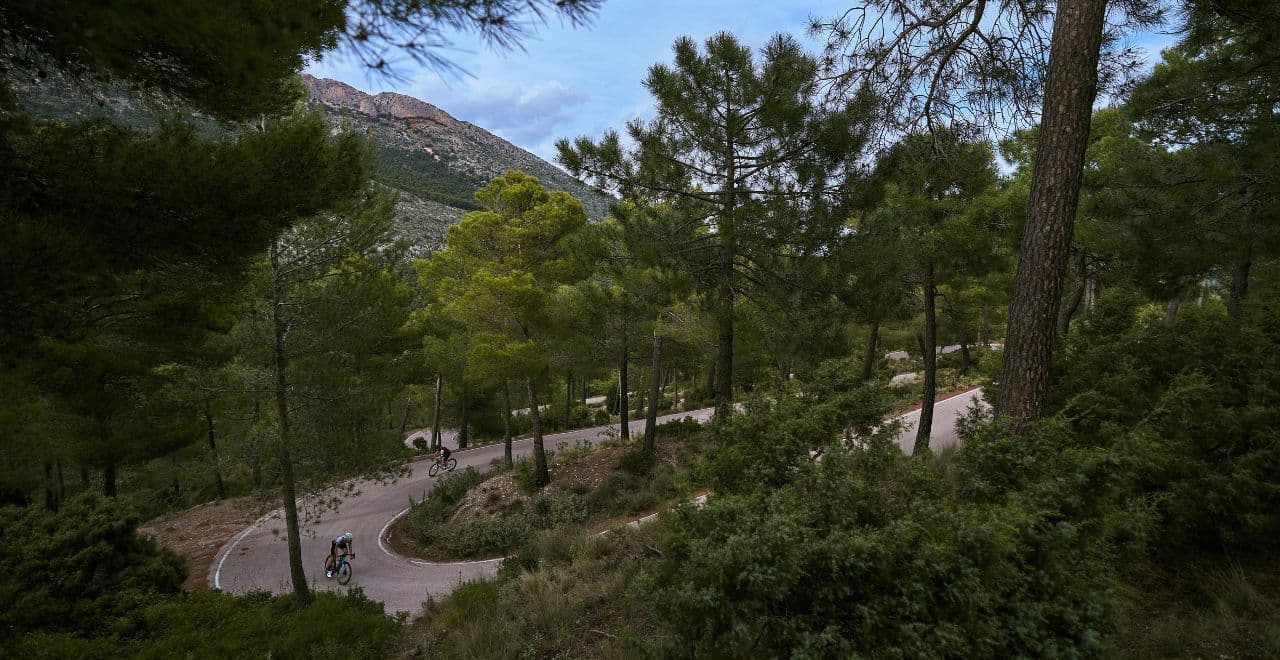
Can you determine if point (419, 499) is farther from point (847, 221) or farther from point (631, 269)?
point (847, 221)

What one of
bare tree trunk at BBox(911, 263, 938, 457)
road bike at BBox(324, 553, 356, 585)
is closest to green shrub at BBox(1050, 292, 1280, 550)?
bare tree trunk at BBox(911, 263, 938, 457)

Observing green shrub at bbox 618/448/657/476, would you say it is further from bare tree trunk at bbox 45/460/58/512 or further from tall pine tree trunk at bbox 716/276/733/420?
bare tree trunk at bbox 45/460/58/512

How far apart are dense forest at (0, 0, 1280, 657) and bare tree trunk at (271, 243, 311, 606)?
7 cm

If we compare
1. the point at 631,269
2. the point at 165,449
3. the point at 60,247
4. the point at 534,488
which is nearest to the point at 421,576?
the point at 534,488

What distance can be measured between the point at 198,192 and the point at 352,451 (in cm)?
644

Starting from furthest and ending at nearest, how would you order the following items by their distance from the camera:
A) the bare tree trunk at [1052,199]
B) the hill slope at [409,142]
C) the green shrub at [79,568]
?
the green shrub at [79,568] → the bare tree trunk at [1052,199] → the hill slope at [409,142]

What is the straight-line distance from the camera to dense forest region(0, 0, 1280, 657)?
2.83 meters

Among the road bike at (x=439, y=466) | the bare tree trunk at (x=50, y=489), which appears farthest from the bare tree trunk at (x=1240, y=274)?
the bare tree trunk at (x=50, y=489)

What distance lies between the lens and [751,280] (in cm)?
826

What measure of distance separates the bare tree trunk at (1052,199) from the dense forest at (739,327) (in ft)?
0.10

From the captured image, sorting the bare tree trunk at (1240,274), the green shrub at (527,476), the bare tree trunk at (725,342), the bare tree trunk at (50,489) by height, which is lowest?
the bare tree trunk at (50,489)

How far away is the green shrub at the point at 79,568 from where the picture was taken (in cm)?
653

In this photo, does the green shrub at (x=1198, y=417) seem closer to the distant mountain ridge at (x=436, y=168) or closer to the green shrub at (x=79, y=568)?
the green shrub at (x=79, y=568)

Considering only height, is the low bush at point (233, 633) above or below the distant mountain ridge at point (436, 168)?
below
